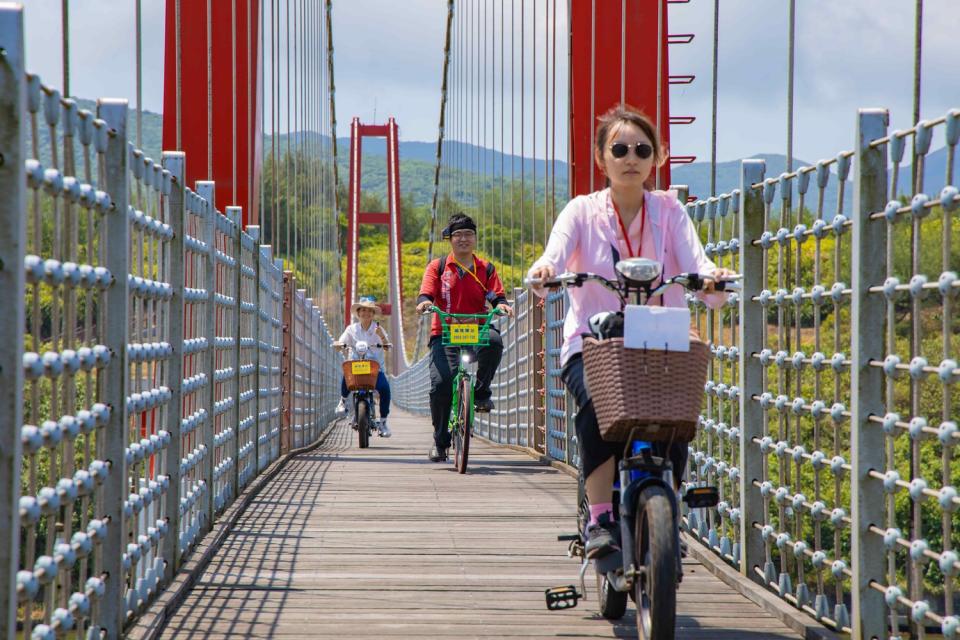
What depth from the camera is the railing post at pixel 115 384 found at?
2.75 meters

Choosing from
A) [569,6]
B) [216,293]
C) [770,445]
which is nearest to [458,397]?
[569,6]

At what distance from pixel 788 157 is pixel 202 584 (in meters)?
2.27

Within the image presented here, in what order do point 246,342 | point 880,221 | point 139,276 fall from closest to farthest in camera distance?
point 880,221
point 139,276
point 246,342

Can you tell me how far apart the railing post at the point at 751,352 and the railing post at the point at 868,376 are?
3.15 ft

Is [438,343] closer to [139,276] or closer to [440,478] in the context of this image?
[440,478]

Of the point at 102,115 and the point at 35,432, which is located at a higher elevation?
the point at 102,115

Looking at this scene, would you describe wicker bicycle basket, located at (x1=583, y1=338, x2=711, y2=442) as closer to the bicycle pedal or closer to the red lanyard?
the red lanyard

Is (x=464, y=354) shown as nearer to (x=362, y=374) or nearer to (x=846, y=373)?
(x=362, y=374)

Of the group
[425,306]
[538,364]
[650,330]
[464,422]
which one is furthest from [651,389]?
[538,364]

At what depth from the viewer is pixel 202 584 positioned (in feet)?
12.2

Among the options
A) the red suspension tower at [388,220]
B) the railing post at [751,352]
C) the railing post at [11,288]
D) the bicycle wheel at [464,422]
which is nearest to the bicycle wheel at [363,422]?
the bicycle wheel at [464,422]

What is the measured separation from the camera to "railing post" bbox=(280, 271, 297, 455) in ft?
28.9

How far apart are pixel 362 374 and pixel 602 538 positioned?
7.27 meters

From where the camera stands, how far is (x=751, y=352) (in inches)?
149
